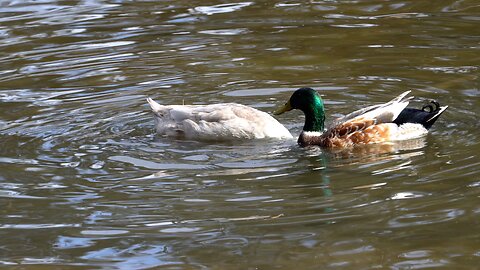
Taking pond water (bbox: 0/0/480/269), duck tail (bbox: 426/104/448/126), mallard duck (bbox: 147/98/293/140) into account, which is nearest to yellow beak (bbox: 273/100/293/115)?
mallard duck (bbox: 147/98/293/140)

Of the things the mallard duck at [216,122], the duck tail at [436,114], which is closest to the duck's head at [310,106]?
the mallard duck at [216,122]

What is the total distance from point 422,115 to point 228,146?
5.86 feet

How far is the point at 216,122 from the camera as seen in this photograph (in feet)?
34.0

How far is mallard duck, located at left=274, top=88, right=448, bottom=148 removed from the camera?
33.3ft

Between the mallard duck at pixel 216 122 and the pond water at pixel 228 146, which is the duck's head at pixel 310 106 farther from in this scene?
the pond water at pixel 228 146

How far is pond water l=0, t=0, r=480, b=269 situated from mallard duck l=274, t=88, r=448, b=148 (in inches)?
8.4

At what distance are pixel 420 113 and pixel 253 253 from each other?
3696mm

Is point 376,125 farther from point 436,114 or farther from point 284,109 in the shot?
point 284,109

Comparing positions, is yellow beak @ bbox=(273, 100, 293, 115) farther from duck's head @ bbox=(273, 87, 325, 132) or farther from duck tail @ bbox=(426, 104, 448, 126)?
duck tail @ bbox=(426, 104, 448, 126)

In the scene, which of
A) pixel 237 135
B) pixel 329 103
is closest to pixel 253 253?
pixel 237 135

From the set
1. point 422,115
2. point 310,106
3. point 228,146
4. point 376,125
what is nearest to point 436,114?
Answer: point 422,115

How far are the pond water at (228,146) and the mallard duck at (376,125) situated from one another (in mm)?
214

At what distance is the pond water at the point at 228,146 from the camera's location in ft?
23.5

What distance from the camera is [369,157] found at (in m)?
9.56
